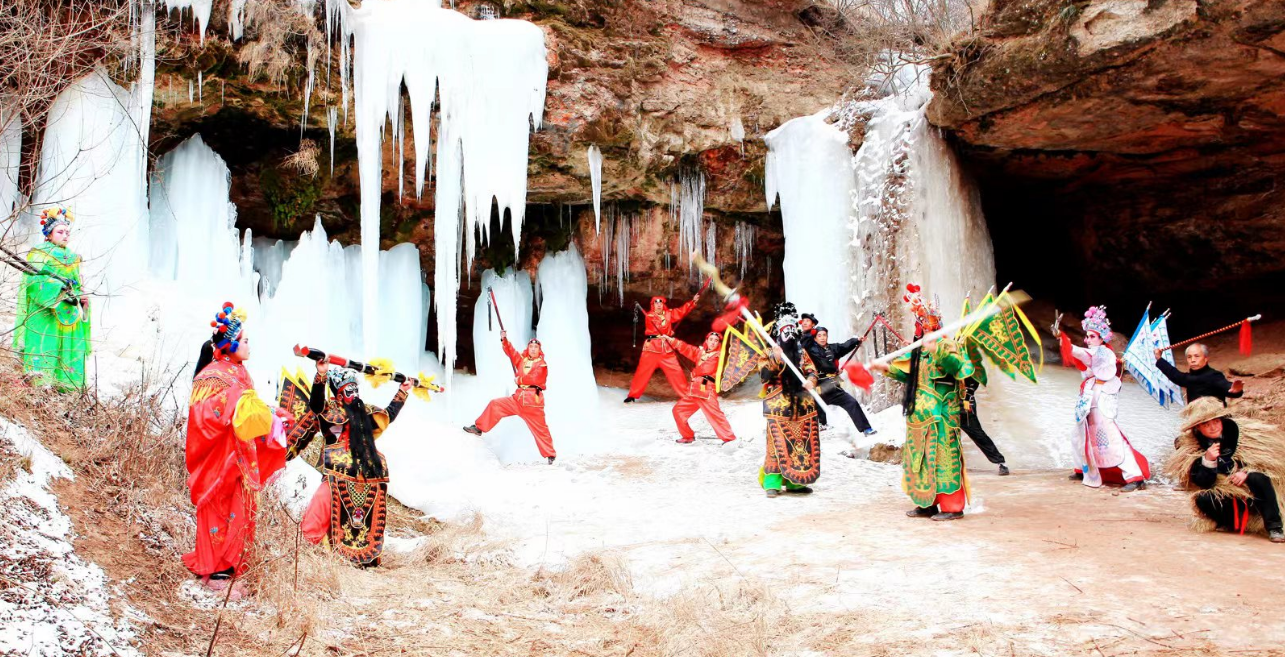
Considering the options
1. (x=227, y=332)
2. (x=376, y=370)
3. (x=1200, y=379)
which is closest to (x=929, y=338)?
(x=1200, y=379)

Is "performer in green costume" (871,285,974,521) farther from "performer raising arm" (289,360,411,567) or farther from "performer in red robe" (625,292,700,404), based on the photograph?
"performer in red robe" (625,292,700,404)

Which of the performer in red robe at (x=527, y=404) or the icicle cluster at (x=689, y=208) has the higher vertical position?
the icicle cluster at (x=689, y=208)

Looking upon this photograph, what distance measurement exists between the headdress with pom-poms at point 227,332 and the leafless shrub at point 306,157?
6196 mm

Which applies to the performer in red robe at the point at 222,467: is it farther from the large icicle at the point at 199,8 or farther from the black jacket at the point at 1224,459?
the large icicle at the point at 199,8

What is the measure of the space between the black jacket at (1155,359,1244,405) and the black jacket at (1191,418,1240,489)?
1.82 m

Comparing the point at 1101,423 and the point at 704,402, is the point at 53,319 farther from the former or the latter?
the point at 1101,423

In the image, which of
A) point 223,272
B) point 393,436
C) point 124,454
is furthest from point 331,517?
point 223,272

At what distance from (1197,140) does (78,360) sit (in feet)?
34.8

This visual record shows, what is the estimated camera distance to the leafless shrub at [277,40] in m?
9.25

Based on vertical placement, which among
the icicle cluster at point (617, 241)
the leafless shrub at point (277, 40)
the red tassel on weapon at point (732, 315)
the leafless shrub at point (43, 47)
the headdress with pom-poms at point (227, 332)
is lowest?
the headdress with pom-poms at point (227, 332)

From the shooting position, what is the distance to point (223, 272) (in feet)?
33.0

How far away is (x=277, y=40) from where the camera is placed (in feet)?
30.6

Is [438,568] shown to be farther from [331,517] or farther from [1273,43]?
[1273,43]

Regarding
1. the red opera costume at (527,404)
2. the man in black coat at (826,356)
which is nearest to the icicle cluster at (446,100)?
the red opera costume at (527,404)
